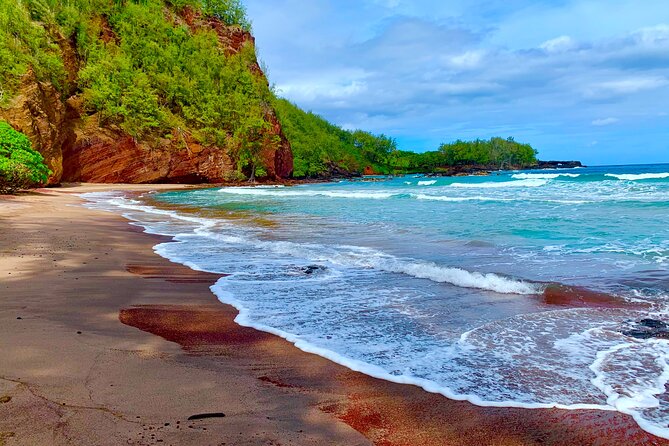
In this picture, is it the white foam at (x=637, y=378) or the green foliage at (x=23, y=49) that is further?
the green foliage at (x=23, y=49)

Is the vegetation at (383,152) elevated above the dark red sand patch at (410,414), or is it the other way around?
the vegetation at (383,152)

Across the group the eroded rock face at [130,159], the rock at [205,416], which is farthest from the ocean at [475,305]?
the eroded rock face at [130,159]

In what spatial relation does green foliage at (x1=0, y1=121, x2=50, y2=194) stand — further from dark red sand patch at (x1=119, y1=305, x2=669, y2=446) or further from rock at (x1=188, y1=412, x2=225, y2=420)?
rock at (x1=188, y1=412, x2=225, y2=420)

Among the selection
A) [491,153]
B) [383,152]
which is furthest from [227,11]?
[491,153]

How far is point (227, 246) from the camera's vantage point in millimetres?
9547

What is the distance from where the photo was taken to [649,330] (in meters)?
4.29

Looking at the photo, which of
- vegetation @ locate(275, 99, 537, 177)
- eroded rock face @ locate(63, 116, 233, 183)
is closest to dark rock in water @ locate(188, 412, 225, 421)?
eroded rock face @ locate(63, 116, 233, 183)

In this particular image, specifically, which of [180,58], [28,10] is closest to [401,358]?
[28,10]

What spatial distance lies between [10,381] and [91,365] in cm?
47

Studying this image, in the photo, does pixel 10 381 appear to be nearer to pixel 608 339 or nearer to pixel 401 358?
pixel 401 358

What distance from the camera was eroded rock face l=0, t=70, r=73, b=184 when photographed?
2602 centimetres

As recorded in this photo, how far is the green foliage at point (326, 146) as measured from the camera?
249 feet

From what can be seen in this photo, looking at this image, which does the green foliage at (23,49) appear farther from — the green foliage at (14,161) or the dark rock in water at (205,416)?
the dark rock in water at (205,416)

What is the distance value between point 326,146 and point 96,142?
57096 mm
